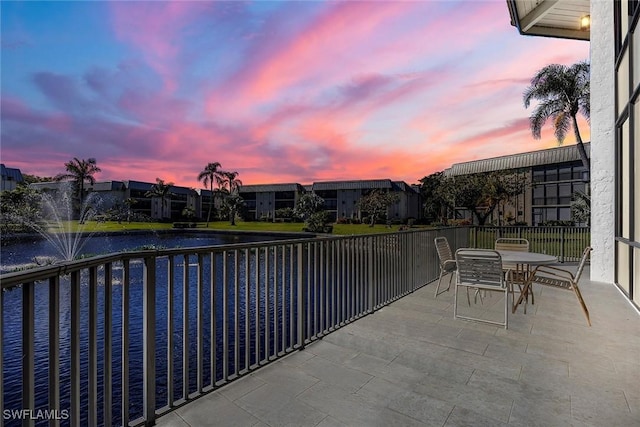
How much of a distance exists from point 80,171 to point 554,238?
170 feet

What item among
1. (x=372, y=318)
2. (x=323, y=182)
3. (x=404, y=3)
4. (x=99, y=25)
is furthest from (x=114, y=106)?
(x=323, y=182)

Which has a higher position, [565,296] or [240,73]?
[240,73]

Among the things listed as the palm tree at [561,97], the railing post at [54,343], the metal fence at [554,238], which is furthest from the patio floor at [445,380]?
the palm tree at [561,97]

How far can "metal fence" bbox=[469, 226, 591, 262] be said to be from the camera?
857 cm

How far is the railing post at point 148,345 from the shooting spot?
6.05ft

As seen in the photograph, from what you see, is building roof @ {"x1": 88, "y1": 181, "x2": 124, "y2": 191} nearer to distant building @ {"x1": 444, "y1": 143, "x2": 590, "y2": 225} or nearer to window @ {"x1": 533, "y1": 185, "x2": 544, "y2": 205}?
distant building @ {"x1": 444, "y1": 143, "x2": 590, "y2": 225}

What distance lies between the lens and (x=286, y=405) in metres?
2.04

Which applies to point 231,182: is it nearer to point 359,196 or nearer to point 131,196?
point 131,196

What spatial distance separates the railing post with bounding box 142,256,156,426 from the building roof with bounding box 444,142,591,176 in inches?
1232

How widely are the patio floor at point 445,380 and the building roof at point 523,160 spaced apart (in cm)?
2787

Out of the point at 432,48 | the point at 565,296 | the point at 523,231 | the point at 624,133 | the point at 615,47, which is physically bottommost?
the point at 565,296

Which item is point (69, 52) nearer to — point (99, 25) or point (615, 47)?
point (99, 25)

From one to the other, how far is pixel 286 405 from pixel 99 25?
8.84 m

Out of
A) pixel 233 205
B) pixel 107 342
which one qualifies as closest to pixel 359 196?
pixel 233 205
